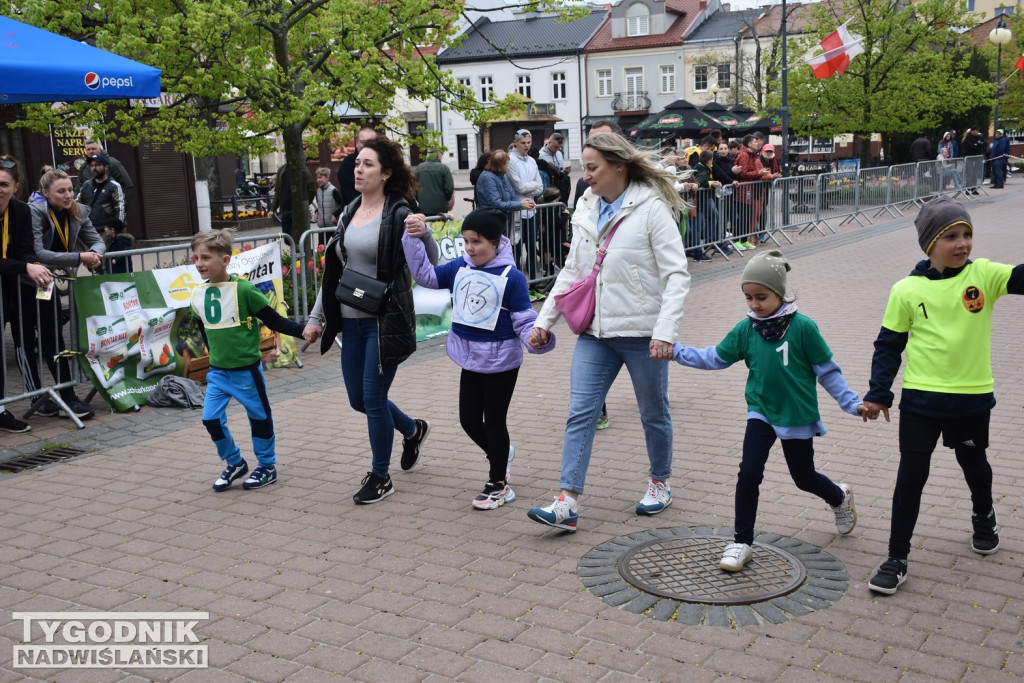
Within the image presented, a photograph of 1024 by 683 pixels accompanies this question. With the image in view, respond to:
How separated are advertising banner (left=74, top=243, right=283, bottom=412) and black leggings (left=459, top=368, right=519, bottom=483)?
297cm

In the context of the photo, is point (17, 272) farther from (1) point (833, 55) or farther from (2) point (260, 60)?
(1) point (833, 55)

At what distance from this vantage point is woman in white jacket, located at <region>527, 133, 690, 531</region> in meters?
4.78

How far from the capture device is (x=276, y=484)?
5926 millimetres

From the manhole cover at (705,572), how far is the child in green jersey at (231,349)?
234cm

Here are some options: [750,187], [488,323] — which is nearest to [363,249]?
[488,323]

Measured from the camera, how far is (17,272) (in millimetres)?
7309

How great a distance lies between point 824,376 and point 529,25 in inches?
2704

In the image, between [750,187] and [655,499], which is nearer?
[655,499]

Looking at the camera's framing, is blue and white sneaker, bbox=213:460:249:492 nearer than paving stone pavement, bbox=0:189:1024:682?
No

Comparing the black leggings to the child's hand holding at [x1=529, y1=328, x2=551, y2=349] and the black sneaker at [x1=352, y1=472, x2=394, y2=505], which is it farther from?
the black sneaker at [x1=352, y1=472, x2=394, y2=505]

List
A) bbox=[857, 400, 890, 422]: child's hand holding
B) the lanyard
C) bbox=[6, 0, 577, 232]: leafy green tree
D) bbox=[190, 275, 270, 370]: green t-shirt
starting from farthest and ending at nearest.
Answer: bbox=[6, 0, 577, 232]: leafy green tree < the lanyard < bbox=[190, 275, 270, 370]: green t-shirt < bbox=[857, 400, 890, 422]: child's hand holding

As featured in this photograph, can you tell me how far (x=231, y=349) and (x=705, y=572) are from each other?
2.93m

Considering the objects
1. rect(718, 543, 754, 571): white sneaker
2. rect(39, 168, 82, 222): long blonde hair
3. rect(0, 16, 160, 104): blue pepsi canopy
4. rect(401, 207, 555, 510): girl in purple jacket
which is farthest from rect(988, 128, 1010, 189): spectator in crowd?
rect(718, 543, 754, 571): white sneaker

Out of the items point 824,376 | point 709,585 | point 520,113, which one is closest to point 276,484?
point 709,585
